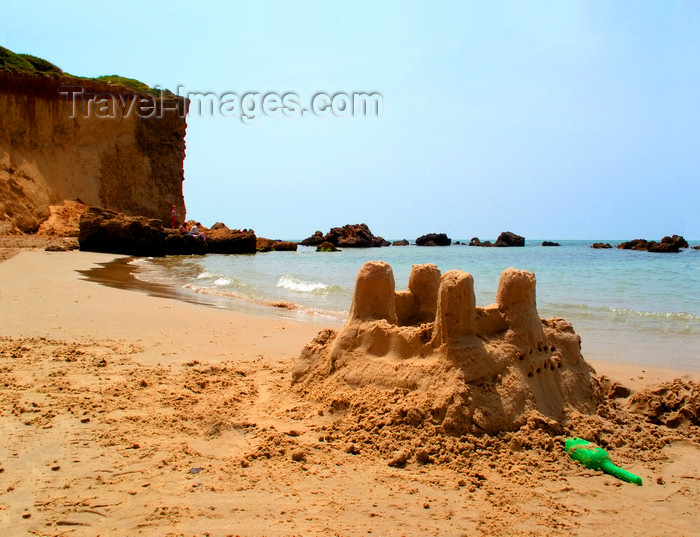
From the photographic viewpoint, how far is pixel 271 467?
117 inches

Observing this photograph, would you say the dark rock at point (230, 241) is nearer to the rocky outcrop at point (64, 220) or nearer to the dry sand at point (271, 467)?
the rocky outcrop at point (64, 220)

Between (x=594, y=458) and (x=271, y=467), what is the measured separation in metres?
1.70

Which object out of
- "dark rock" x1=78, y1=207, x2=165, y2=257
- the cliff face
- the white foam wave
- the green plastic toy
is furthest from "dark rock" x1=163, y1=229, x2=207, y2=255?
the green plastic toy

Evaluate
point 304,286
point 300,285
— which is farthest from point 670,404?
point 300,285

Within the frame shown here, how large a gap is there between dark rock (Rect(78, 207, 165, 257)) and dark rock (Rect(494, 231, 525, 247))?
37725 mm

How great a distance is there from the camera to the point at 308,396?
3.99 meters

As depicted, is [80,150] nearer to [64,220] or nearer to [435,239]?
[64,220]

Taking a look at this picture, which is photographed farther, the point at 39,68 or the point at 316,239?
the point at 316,239

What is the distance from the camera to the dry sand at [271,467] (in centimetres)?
244

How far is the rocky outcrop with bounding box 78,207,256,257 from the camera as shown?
67.6ft

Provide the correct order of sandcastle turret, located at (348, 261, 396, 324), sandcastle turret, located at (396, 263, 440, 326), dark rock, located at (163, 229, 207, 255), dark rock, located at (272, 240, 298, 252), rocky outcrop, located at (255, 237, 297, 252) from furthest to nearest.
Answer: dark rock, located at (272, 240, 298, 252) < rocky outcrop, located at (255, 237, 297, 252) < dark rock, located at (163, 229, 207, 255) < sandcastle turret, located at (396, 263, 440, 326) < sandcastle turret, located at (348, 261, 396, 324)

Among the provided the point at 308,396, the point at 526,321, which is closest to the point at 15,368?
the point at 308,396

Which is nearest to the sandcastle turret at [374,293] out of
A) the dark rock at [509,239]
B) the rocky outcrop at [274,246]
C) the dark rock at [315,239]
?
the rocky outcrop at [274,246]

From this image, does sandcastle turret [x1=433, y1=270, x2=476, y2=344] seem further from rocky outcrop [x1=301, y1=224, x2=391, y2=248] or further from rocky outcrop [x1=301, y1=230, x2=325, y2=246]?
rocky outcrop [x1=301, y1=230, x2=325, y2=246]
